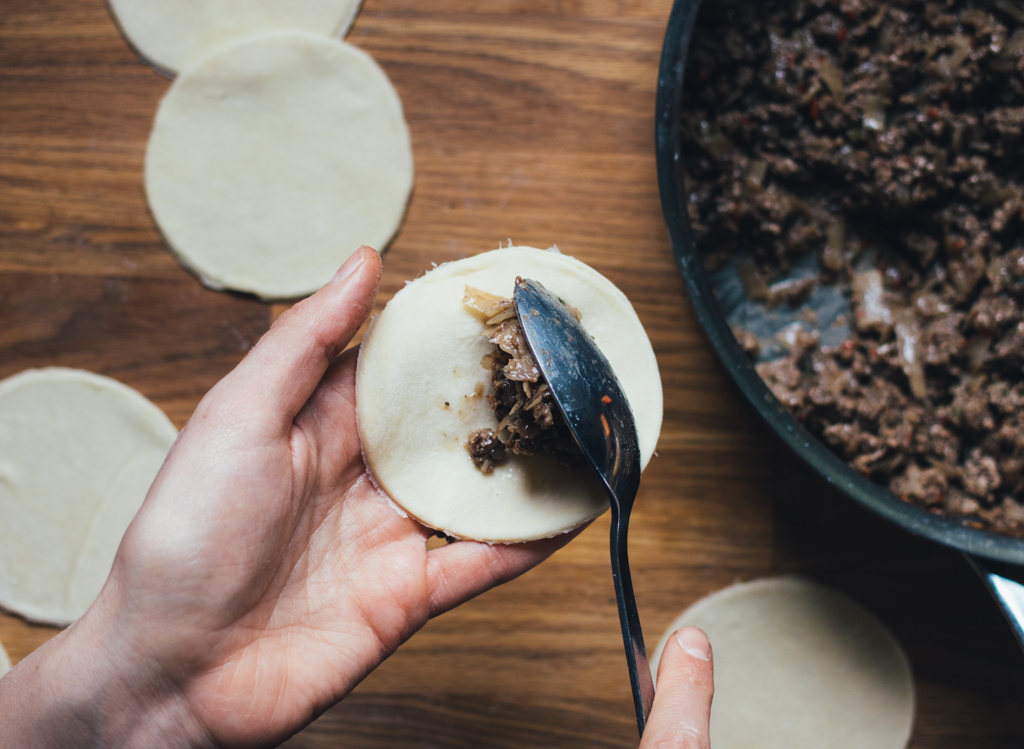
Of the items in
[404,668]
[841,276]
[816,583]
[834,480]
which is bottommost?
[404,668]

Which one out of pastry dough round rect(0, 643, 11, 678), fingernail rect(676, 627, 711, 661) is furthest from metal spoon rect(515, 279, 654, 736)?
pastry dough round rect(0, 643, 11, 678)

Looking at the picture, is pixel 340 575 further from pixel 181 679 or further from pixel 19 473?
pixel 19 473

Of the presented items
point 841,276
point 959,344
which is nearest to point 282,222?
point 841,276

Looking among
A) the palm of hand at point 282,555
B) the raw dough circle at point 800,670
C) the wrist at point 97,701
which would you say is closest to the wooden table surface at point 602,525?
the raw dough circle at point 800,670

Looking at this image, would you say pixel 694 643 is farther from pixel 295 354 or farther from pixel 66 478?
pixel 66 478

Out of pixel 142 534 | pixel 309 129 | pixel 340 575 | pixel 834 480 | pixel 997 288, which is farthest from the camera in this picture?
pixel 309 129
